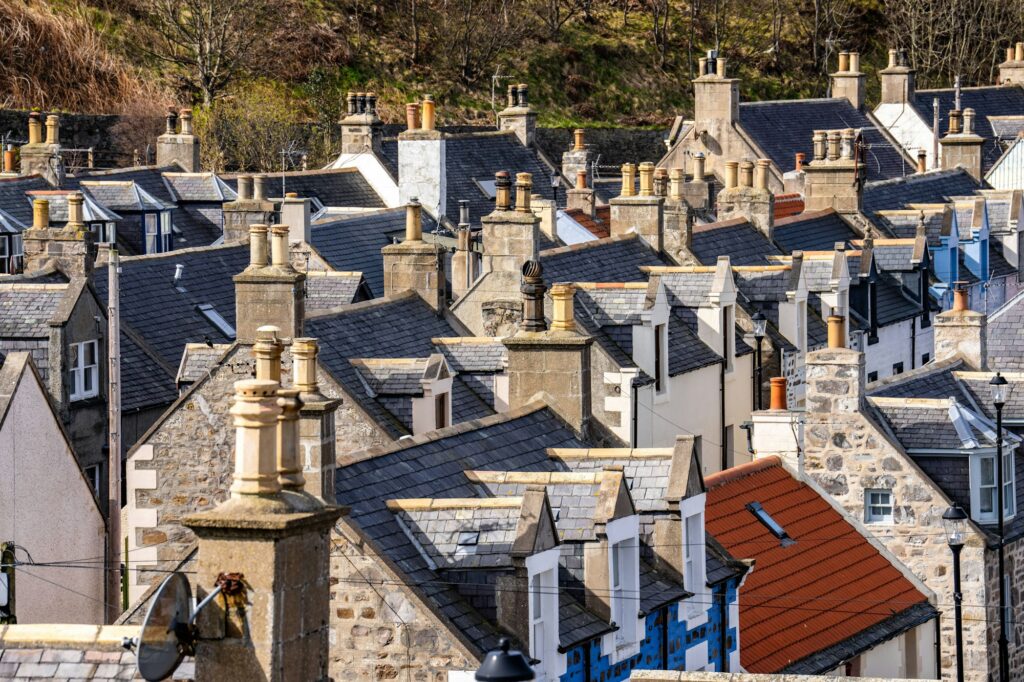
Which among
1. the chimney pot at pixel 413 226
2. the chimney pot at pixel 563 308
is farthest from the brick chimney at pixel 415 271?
the chimney pot at pixel 563 308

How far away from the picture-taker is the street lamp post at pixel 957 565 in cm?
3309

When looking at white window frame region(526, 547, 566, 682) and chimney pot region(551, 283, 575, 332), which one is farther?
chimney pot region(551, 283, 575, 332)

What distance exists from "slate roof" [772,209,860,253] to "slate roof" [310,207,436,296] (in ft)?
27.2

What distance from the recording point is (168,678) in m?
18.2

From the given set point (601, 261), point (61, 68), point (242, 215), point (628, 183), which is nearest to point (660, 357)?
point (601, 261)

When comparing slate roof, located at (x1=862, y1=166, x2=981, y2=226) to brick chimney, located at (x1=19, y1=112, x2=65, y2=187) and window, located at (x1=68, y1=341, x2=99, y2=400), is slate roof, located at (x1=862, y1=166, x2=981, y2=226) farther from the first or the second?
window, located at (x1=68, y1=341, x2=99, y2=400)

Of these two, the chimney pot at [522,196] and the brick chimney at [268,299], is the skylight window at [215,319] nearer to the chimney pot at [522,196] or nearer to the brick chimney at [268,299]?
the chimney pot at [522,196]

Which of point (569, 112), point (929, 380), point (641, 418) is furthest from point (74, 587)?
point (569, 112)

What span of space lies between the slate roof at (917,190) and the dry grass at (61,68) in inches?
957

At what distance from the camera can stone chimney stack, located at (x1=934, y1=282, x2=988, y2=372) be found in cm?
4116

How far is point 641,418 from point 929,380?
186 inches

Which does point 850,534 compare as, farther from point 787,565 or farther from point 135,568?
point 135,568

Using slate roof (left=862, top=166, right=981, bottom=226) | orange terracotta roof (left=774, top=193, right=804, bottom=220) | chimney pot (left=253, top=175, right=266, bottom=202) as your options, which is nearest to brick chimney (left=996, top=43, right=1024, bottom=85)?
slate roof (left=862, top=166, right=981, bottom=226)

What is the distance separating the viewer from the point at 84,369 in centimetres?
4209
